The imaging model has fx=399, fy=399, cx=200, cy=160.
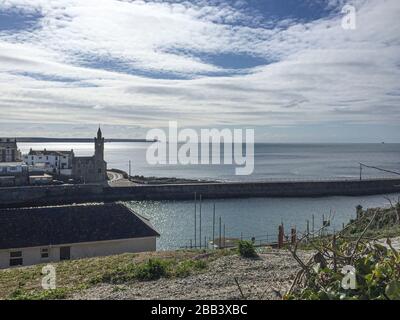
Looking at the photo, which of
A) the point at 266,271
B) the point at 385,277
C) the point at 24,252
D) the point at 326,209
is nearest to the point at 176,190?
the point at 326,209

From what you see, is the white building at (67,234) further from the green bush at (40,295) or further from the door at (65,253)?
the green bush at (40,295)

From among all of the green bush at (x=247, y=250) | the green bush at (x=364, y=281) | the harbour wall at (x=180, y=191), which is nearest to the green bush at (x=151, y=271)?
the green bush at (x=247, y=250)

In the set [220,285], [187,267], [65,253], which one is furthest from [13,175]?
[220,285]

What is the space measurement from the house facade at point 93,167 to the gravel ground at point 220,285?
6061 centimetres

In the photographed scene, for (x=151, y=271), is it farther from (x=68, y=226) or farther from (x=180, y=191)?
(x=180, y=191)

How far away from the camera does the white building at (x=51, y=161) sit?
73938 millimetres

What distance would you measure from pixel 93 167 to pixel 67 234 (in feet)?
169

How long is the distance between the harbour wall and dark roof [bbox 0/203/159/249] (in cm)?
3646

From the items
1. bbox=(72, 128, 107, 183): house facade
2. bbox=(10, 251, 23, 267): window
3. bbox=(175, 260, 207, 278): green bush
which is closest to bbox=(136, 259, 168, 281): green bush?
bbox=(175, 260, 207, 278): green bush

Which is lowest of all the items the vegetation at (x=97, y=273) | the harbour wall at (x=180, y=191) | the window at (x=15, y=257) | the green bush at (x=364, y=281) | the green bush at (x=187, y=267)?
the harbour wall at (x=180, y=191)

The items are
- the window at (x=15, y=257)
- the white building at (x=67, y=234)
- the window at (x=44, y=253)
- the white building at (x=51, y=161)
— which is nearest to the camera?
the window at (x=15, y=257)
